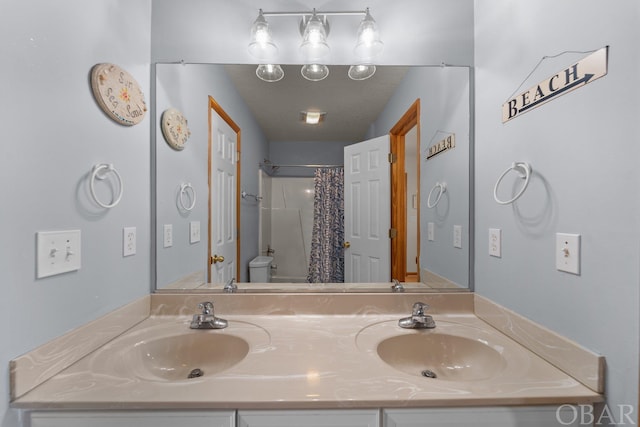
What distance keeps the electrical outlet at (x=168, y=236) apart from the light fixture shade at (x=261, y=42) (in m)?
0.85

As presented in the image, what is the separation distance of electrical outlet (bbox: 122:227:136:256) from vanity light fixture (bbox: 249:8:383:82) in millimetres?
843

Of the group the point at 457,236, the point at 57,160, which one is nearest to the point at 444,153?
the point at 457,236

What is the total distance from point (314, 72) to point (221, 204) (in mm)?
732

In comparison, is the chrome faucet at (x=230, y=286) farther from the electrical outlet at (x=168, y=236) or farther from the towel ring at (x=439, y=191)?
the towel ring at (x=439, y=191)

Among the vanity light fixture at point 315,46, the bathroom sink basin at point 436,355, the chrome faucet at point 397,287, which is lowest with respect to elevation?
the bathroom sink basin at point 436,355

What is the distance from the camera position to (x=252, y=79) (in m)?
1.29

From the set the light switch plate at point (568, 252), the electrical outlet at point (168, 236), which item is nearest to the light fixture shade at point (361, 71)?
the light switch plate at point (568, 252)

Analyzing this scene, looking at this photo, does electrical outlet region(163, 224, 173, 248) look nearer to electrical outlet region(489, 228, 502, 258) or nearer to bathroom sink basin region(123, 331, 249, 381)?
bathroom sink basin region(123, 331, 249, 381)

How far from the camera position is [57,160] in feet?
2.55

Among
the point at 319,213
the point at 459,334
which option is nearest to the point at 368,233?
Result: the point at 319,213

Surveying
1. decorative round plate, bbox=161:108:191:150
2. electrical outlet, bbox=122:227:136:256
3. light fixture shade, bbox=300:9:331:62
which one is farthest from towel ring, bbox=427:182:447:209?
electrical outlet, bbox=122:227:136:256

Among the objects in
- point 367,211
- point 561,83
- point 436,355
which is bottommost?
point 436,355

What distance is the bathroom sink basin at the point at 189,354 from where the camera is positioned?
1005mm

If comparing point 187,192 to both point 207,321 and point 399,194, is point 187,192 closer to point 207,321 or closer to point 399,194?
point 207,321
